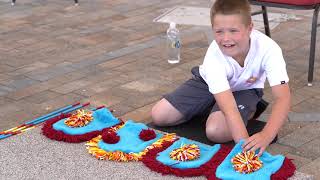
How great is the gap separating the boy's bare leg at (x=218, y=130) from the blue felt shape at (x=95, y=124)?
1.76ft

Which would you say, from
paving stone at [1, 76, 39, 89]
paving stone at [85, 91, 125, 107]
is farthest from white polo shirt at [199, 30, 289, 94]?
paving stone at [1, 76, 39, 89]

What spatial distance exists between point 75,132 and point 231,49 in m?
0.92

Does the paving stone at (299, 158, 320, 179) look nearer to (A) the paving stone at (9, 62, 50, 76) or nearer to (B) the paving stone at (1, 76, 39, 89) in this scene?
(B) the paving stone at (1, 76, 39, 89)

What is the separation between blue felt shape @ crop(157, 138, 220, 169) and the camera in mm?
2818

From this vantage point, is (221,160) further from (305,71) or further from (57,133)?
(305,71)

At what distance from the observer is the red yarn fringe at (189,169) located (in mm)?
2766

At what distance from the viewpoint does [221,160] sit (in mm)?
2846

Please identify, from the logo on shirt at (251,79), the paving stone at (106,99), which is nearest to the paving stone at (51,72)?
the paving stone at (106,99)

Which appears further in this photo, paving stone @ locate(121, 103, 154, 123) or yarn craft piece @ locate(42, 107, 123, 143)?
paving stone @ locate(121, 103, 154, 123)

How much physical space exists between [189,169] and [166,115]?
67 cm

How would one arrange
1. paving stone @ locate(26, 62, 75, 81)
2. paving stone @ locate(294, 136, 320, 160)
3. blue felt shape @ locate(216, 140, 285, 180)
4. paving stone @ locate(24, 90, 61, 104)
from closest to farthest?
blue felt shape @ locate(216, 140, 285, 180) < paving stone @ locate(294, 136, 320, 160) < paving stone @ locate(24, 90, 61, 104) < paving stone @ locate(26, 62, 75, 81)

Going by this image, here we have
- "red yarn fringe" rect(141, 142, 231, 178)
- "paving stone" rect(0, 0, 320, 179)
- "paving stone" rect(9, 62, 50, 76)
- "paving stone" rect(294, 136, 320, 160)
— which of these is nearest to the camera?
"red yarn fringe" rect(141, 142, 231, 178)

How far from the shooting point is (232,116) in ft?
9.55

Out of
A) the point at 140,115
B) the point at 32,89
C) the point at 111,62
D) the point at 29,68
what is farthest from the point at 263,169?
the point at 29,68
